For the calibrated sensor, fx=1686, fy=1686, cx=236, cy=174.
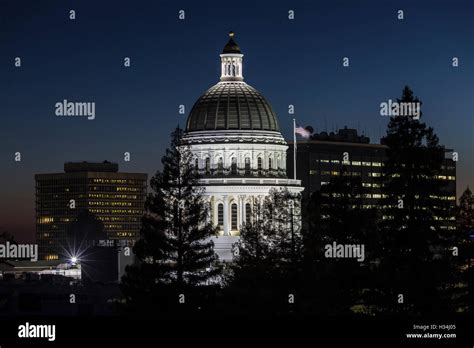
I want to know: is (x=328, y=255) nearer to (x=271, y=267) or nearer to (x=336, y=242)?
(x=271, y=267)

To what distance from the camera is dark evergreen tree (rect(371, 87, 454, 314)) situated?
113625mm

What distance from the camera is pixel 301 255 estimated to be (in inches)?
4742

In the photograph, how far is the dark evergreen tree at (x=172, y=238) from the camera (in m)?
122

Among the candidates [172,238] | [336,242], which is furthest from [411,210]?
[172,238]

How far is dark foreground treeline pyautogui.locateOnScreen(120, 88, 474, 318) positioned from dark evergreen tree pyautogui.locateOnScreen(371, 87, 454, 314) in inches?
2.7

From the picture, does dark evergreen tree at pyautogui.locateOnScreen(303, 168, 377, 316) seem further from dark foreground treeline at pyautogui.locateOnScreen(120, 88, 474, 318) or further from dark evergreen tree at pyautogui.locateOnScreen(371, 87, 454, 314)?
dark evergreen tree at pyautogui.locateOnScreen(371, 87, 454, 314)

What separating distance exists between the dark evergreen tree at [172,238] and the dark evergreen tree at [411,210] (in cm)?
1385

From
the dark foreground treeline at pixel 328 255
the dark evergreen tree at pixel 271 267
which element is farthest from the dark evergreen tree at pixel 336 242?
the dark evergreen tree at pixel 271 267

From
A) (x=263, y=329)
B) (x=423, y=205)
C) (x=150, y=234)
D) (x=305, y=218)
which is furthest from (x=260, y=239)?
(x=263, y=329)

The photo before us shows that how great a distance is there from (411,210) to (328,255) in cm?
721

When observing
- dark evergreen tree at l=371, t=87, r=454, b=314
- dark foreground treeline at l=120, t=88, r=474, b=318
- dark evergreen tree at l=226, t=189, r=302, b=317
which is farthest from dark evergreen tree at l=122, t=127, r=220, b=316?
dark evergreen tree at l=371, t=87, r=454, b=314

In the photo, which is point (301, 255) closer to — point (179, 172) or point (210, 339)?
point (179, 172)

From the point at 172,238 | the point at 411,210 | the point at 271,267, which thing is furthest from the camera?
the point at 172,238

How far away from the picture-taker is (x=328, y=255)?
4690 inches
